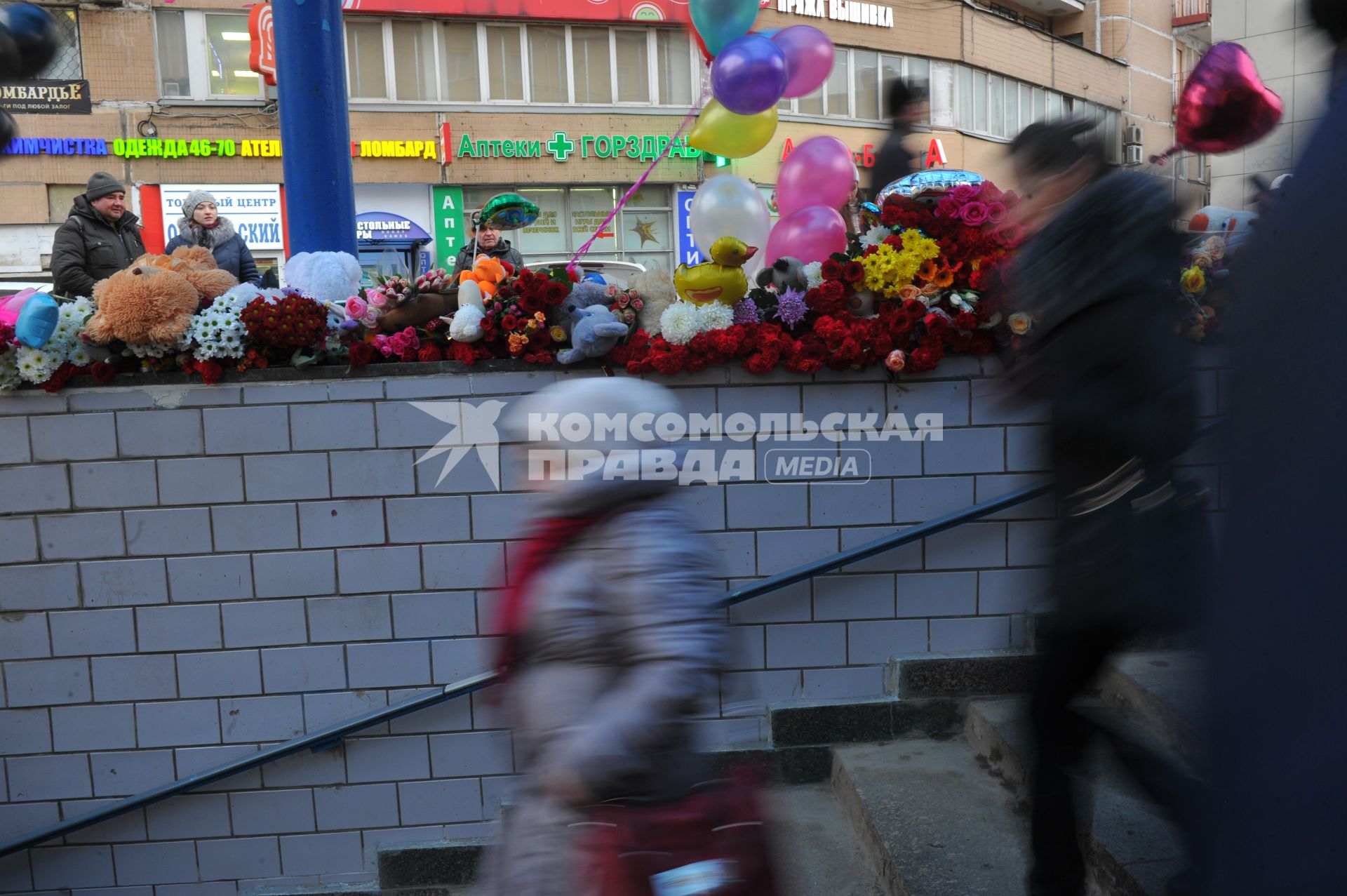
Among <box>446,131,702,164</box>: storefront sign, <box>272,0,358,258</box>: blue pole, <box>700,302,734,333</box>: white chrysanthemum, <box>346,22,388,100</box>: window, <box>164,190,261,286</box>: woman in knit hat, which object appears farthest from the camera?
<box>446,131,702,164</box>: storefront sign

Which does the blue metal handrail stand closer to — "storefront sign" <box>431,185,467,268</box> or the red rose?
the red rose

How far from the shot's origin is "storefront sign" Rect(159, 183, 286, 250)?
16.7 metres

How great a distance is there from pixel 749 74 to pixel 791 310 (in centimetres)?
120

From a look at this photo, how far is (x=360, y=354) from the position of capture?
3434 millimetres

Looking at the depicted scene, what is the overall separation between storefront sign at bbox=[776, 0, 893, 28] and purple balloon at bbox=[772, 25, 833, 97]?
16.7 m

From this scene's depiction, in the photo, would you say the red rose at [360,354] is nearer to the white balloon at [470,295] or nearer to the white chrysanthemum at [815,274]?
the white balloon at [470,295]

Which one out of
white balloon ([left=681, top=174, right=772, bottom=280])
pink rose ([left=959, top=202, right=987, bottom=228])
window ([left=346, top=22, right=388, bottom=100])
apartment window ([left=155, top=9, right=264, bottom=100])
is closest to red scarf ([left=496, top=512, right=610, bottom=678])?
pink rose ([left=959, top=202, right=987, bottom=228])

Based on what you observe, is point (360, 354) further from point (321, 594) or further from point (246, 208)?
point (246, 208)

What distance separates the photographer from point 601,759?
4.99ft

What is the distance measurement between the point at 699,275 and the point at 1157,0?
3122 cm

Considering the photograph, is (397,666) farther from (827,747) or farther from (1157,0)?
(1157,0)

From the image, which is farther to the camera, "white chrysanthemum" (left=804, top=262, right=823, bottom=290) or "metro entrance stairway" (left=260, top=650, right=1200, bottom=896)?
"white chrysanthemum" (left=804, top=262, right=823, bottom=290)

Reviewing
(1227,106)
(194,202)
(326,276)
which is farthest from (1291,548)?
(194,202)

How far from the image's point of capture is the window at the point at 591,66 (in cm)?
1838
